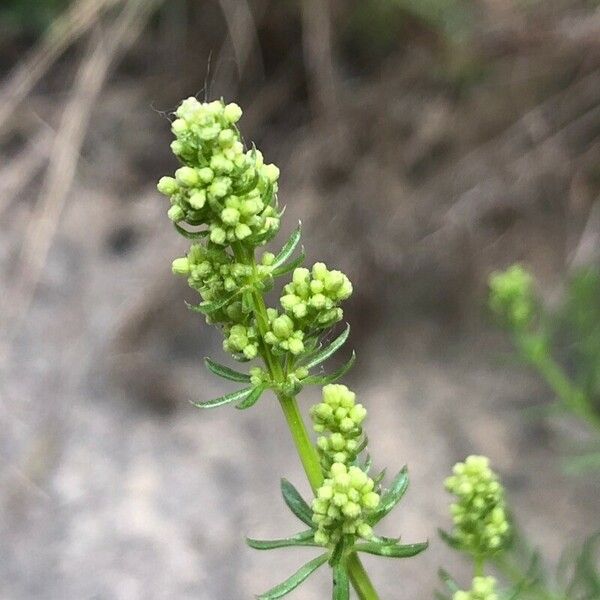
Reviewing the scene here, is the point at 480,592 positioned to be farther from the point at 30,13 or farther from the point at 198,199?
the point at 30,13

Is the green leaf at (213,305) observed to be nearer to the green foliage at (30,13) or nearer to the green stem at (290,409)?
the green stem at (290,409)

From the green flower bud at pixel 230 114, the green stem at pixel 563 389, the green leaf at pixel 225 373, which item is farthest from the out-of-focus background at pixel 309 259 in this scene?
the green flower bud at pixel 230 114

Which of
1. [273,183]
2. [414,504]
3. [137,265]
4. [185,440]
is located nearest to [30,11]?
[137,265]

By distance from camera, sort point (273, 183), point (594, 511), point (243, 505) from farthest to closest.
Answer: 1. point (243, 505)
2. point (594, 511)
3. point (273, 183)

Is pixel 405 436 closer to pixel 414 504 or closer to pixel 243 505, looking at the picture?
pixel 414 504

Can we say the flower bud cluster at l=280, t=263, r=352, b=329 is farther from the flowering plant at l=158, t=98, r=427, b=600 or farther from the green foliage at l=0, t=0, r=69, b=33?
the green foliage at l=0, t=0, r=69, b=33

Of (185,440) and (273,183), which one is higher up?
(185,440)
